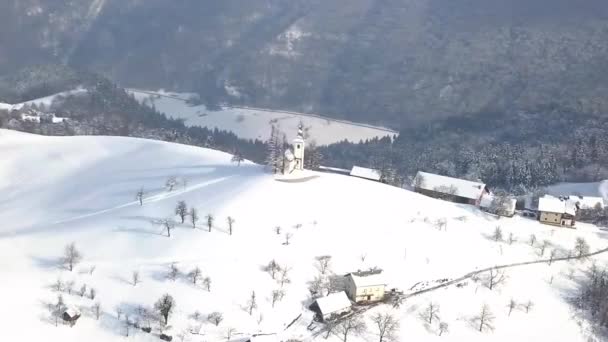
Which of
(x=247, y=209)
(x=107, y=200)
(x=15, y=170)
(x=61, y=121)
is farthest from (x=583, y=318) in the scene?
(x=61, y=121)

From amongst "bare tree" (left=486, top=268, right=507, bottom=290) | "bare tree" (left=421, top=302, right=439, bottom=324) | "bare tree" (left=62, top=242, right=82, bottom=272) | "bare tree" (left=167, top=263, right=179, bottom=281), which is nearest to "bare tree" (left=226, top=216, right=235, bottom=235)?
"bare tree" (left=167, top=263, right=179, bottom=281)

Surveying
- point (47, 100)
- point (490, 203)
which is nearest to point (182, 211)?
point (490, 203)

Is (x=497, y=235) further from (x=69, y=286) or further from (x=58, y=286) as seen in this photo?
(x=58, y=286)

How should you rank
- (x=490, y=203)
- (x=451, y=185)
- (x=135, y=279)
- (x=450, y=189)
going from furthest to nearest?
(x=451, y=185)
(x=450, y=189)
(x=490, y=203)
(x=135, y=279)

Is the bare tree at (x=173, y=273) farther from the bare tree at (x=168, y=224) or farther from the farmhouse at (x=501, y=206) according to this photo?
the farmhouse at (x=501, y=206)

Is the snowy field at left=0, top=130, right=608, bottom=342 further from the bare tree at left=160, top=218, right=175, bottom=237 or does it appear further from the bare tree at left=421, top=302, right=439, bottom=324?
the bare tree at left=160, top=218, right=175, bottom=237

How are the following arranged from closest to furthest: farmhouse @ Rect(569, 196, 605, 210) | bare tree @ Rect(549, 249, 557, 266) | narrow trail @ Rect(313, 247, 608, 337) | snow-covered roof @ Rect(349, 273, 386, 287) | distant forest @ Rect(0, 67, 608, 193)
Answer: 1. narrow trail @ Rect(313, 247, 608, 337)
2. snow-covered roof @ Rect(349, 273, 386, 287)
3. bare tree @ Rect(549, 249, 557, 266)
4. farmhouse @ Rect(569, 196, 605, 210)
5. distant forest @ Rect(0, 67, 608, 193)

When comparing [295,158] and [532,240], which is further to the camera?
[295,158]
